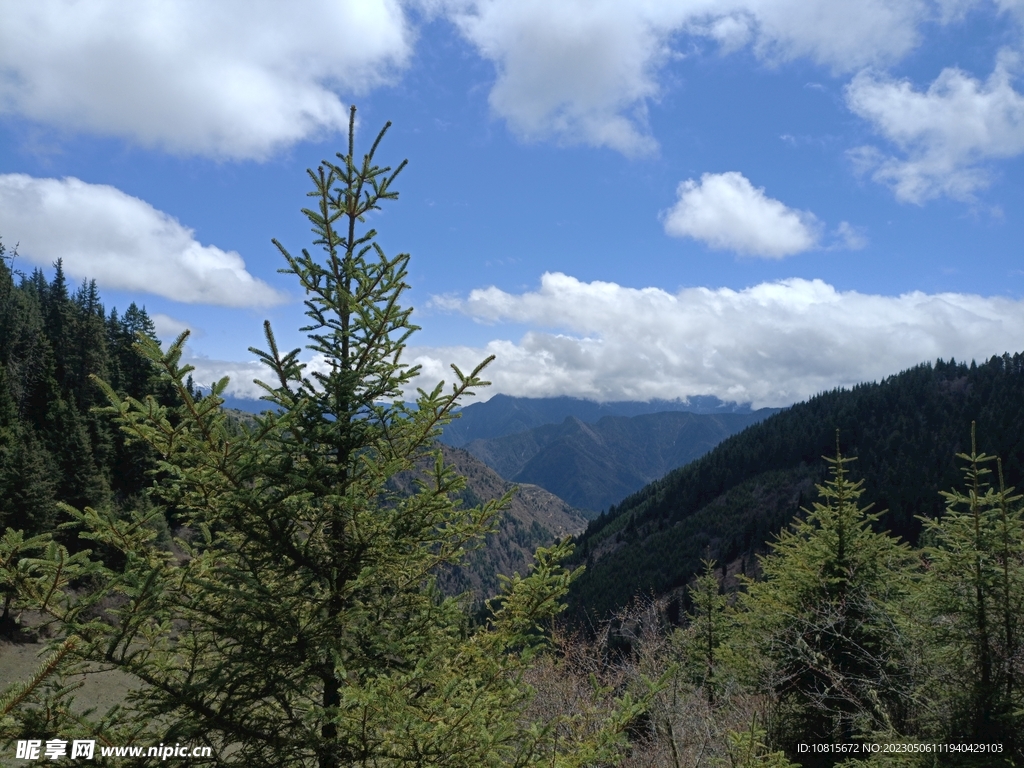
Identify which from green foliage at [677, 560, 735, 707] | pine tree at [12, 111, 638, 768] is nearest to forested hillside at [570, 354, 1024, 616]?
green foliage at [677, 560, 735, 707]

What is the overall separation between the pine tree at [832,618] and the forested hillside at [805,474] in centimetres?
10644

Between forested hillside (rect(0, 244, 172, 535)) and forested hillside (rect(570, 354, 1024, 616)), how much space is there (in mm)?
94711

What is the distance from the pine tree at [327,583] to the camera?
18.6ft

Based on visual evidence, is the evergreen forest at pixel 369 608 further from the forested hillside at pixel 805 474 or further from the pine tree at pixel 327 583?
the forested hillside at pixel 805 474

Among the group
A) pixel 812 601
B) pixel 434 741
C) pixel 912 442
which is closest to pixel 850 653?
pixel 812 601

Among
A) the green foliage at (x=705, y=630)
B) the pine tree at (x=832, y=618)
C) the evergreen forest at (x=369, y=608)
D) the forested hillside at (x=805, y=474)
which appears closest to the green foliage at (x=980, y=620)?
the evergreen forest at (x=369, y=608)

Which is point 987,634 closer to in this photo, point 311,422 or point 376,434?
point 376,434

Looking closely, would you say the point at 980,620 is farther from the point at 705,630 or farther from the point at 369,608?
the point at 705,630

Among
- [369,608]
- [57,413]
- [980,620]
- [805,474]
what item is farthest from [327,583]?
[805,474]

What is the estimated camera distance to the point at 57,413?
71.9 meters

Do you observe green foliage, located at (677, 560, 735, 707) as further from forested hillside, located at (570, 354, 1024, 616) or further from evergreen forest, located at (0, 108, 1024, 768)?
forested hillside, located at (570, 354, 1024, 616)

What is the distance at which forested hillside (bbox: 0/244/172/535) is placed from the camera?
5231 cm

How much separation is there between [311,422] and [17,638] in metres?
53.9

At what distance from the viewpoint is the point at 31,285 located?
124375 millimetres
